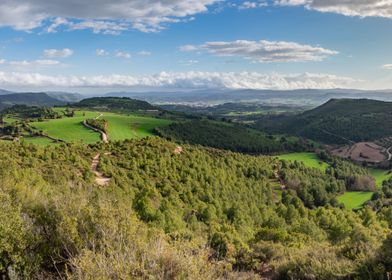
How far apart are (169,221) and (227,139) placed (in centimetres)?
13797

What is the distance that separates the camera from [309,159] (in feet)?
507

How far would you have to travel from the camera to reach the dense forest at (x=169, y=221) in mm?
15992

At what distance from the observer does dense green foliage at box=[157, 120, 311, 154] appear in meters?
172

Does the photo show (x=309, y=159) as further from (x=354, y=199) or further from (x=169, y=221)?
(x=169, y=221)

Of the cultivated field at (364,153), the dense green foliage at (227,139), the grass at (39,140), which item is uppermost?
the grass at (39,140)

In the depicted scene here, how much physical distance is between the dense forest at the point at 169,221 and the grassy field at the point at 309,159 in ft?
58.6

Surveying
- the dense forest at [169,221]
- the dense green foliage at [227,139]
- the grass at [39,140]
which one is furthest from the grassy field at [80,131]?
the dense forest at [169,221]

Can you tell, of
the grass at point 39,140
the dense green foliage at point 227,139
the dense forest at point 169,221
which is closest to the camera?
the dense forest at point 169,221

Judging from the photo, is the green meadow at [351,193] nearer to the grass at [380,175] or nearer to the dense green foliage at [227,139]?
the grass at [380,175]

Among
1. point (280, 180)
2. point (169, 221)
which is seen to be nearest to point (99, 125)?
point (280, 180)

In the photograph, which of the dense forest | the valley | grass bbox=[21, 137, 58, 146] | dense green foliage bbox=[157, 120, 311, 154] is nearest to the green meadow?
the valley

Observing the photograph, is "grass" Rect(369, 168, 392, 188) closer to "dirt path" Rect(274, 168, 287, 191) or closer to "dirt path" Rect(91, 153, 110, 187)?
"dirt path" Rect(274, 168, 287, 191)

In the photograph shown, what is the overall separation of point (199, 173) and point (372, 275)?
62.1m

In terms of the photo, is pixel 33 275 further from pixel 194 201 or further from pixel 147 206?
pixel 194 201
